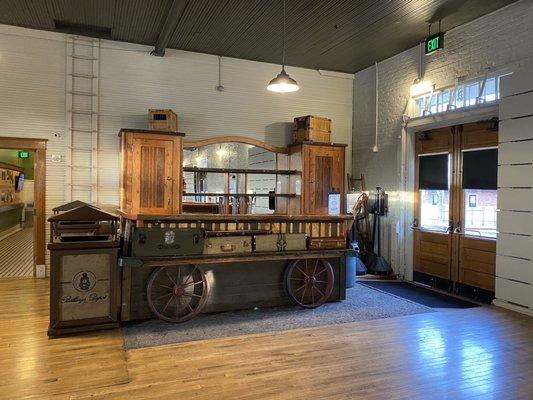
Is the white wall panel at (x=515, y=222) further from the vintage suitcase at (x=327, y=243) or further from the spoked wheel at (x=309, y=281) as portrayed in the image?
the spoked wheel at (x=309, y=281)

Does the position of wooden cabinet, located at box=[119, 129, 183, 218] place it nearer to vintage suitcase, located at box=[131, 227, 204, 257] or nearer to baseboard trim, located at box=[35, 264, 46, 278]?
baseboard trim, located at box=[35, 264, 46, 278]

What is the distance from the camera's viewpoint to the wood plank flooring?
7.42m

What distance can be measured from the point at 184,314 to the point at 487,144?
4878 millimetres

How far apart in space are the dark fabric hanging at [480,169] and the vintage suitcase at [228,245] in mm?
3627

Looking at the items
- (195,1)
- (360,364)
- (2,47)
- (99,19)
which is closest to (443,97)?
(195,1)

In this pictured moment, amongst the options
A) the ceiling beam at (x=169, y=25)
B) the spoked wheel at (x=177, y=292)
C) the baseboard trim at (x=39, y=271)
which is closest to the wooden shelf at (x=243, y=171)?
the ceiling beam at (x=169, y=25)

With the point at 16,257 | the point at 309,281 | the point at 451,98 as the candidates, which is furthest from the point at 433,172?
the point at 16,257

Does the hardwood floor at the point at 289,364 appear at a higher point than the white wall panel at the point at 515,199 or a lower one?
lower

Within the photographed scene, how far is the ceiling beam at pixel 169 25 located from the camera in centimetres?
583

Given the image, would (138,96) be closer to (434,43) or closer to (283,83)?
(283,83)

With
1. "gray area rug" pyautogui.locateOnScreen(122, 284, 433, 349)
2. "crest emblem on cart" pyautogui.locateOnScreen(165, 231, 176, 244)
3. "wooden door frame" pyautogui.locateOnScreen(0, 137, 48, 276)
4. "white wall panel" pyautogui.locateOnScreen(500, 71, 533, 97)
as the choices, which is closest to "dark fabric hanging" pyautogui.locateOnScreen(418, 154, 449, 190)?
"white wall panel" pyautogui.locateOnScreen(500, 71, 533, 97)

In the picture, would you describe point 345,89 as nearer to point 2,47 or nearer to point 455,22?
point 455,22

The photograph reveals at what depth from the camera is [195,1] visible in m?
5.90

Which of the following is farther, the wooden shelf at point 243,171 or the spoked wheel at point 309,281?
the wooden shelf at point 243,171
